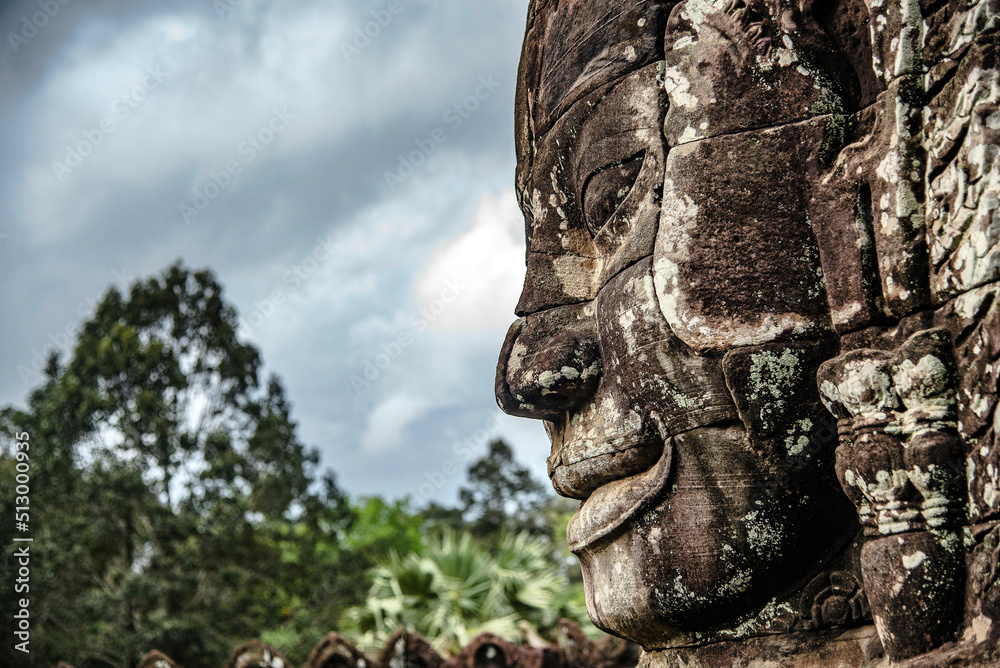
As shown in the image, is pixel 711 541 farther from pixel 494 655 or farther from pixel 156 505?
pixel 156 505

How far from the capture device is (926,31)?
1.91 m

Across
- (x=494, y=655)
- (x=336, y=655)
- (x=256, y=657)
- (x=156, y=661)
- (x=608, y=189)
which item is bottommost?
(x=494, y=655)

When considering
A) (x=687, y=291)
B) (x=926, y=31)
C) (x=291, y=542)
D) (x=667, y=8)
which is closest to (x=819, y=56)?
(x=926, y=31)

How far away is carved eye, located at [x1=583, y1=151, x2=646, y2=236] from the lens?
8.14 ft

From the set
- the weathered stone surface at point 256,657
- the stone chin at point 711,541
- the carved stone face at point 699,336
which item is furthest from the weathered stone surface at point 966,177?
the weathered stone surface at point 256,657

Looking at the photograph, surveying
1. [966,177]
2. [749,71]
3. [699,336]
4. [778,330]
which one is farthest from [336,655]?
[966,177]

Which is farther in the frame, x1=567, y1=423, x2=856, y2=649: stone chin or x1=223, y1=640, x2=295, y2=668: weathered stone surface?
x1=223, y1=640, x2=295, y2=668: weathered stone surface

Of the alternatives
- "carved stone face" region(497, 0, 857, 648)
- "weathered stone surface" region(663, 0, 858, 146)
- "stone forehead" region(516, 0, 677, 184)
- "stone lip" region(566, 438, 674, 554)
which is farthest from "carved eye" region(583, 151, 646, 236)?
"stone lip" region(566, 438, 674, 554)

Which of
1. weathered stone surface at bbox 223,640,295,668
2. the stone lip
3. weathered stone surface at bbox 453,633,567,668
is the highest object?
A: the stone lip

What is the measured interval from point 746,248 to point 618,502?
758mm

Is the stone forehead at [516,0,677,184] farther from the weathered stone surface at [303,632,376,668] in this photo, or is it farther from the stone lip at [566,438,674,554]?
the weathered stone surface at [303,632,376,668]

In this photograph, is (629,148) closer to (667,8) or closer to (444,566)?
(667,8)

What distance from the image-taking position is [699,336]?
218 cm

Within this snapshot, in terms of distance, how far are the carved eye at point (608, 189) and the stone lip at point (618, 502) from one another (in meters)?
0.73
